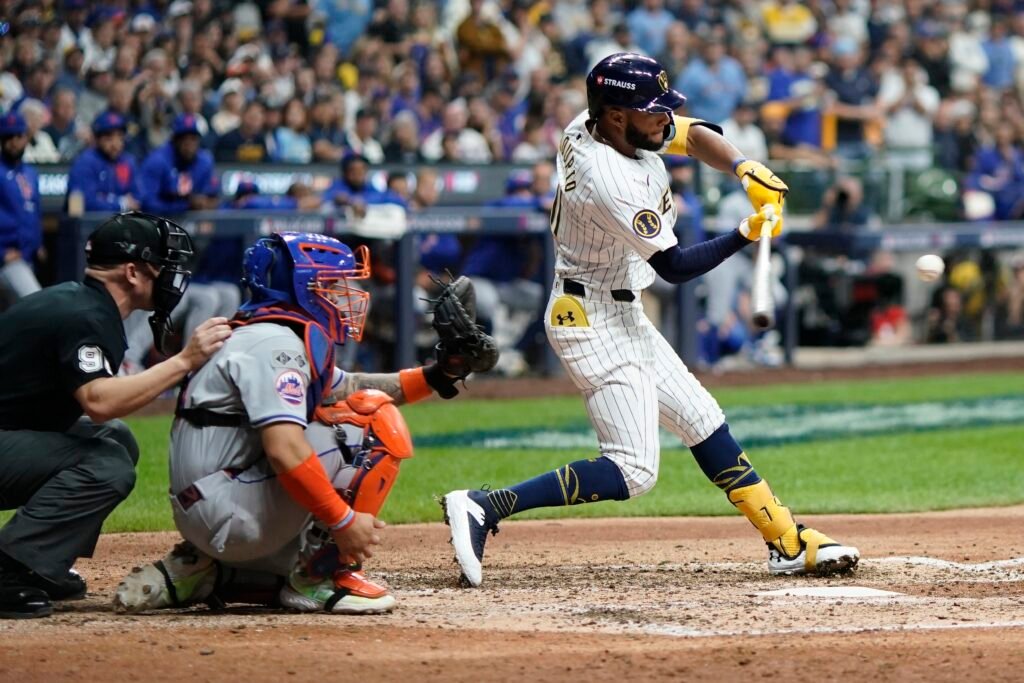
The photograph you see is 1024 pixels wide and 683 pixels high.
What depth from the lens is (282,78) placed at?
13.5 meters

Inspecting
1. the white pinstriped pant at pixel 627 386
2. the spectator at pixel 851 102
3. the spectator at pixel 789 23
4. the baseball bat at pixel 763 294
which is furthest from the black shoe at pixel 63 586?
the spectator at pixel 789 23

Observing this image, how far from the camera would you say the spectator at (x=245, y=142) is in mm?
12320

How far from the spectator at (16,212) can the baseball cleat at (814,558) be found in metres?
6.42

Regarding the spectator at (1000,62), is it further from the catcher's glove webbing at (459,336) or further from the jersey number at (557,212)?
the catcher's glove webbing at (459,336)

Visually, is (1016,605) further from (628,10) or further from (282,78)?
(628,10)

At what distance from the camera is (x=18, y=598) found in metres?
4.55

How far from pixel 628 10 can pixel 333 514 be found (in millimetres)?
13898

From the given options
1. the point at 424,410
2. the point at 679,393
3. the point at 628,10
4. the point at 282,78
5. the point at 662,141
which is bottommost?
the point at 424,410

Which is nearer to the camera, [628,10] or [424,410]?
[424,410]

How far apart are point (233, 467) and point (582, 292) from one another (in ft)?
4.67

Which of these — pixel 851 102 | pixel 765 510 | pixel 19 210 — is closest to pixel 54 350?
pixel 765 510

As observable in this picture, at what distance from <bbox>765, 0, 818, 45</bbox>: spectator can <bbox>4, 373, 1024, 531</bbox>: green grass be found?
8522mm

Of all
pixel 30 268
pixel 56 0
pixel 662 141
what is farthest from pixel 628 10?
pixel 662 141

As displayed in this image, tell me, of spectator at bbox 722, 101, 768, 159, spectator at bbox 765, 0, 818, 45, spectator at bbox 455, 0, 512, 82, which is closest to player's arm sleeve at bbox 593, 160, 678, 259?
spectator at bbox 722, 101, 768, 159
